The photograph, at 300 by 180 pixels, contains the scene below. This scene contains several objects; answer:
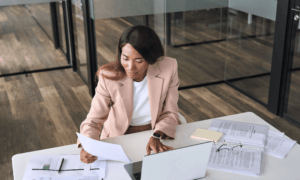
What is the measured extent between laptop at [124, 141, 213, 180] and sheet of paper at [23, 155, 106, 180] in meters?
0.19

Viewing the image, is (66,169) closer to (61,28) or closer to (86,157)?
(86,157)

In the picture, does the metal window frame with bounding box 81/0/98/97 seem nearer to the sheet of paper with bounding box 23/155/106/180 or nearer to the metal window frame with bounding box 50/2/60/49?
the metal window frame with bounding box 50/2/60/49

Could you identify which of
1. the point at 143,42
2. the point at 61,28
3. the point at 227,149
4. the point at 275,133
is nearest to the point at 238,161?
the point at 227,149

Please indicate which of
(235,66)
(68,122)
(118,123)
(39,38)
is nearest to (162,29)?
(235,66)

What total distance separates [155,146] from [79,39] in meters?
3.16

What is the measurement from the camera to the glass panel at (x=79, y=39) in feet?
14.0

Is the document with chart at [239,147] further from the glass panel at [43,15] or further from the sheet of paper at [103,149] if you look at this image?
the glass panel at [43,15]

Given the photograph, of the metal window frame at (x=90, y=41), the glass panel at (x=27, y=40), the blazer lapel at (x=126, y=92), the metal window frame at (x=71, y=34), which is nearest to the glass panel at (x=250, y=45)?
the metal window frame at (x=90, y=41)

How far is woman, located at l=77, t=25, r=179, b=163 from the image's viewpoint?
71.0 inches

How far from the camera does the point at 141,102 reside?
201 cm

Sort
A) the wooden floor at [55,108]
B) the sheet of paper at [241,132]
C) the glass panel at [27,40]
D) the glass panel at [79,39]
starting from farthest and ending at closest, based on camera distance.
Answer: the glass panel at [27,40] → the glass panel at [79,39] → the wooden floor at [55,108] → the sheet of paper at [241,132]

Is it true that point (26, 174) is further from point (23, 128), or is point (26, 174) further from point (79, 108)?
point (79, 108)

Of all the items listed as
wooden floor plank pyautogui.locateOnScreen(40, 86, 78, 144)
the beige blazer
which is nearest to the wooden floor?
wooden floor plank pyautogui.locateOnScreen(40, 86, 78, 144)

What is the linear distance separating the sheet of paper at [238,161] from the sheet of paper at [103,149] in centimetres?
40
